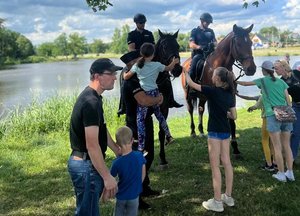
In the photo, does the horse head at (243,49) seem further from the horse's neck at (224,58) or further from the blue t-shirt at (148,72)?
the blue t-shirt at (148,72)

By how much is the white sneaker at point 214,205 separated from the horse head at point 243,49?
3.49m

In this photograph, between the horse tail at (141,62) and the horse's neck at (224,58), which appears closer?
the horse tail at (141,62)

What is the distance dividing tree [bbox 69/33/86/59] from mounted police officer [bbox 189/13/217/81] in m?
155

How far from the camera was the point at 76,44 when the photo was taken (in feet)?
538

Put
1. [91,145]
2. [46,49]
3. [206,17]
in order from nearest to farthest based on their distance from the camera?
[91,145]
[206,17]
[46,49]

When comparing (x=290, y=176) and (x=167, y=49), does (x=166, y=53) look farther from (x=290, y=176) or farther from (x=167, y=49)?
(x=290, y=176)

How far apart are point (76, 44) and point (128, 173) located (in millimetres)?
165737

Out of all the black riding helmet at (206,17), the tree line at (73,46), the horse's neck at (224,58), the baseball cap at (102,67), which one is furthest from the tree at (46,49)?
the baseball cap at (102,67)

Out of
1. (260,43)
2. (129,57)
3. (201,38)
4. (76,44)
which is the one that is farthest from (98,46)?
(129,57)

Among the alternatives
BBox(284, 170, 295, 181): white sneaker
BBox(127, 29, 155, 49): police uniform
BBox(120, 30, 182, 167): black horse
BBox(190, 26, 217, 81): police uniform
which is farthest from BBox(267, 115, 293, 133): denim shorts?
BBox(190, 26, 217, 81): police uniform

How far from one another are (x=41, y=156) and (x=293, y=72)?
19.5ft

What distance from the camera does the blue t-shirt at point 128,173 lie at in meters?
3.86

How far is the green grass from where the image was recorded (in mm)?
5309

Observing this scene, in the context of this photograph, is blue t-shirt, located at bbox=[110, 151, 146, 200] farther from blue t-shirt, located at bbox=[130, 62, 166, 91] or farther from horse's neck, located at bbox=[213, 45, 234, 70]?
horse's neck, located at bbox=[213, 45, 234, 70]
